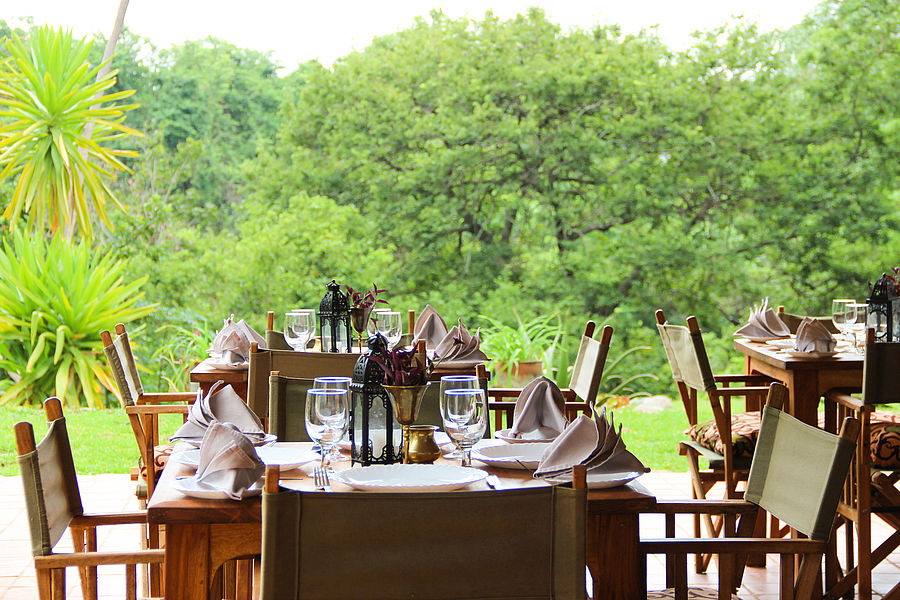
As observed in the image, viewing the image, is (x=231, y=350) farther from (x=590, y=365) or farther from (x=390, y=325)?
(x=590, y=365)

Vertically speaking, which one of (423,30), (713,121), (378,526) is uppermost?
(423,30)

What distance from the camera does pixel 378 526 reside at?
4.62 ft

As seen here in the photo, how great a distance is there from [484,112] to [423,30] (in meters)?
1.24

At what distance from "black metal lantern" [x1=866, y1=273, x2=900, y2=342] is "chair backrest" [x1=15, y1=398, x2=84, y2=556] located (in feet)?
9.19

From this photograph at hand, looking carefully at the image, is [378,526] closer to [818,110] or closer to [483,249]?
[483,249]

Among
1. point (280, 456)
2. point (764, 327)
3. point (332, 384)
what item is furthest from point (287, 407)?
point (764, 327)

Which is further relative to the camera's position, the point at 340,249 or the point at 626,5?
the point at 626,5

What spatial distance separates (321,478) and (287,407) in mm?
765

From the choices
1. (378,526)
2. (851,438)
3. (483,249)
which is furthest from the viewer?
(483,249)

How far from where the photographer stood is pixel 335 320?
389cm

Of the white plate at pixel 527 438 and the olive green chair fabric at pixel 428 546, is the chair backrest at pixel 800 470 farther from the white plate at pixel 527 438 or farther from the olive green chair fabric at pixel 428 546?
the olive green chair fabric at pixel 428 546

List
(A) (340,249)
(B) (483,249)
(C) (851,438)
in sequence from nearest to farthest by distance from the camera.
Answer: (C) (851,438)
(A) (340,249)
(B) (483,249)

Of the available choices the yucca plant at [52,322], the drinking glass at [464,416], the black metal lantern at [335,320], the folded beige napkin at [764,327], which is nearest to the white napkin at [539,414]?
the drinking glass at [464,416]

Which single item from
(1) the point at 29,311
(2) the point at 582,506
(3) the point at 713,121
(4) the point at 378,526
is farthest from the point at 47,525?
(3) the point at 713,121
